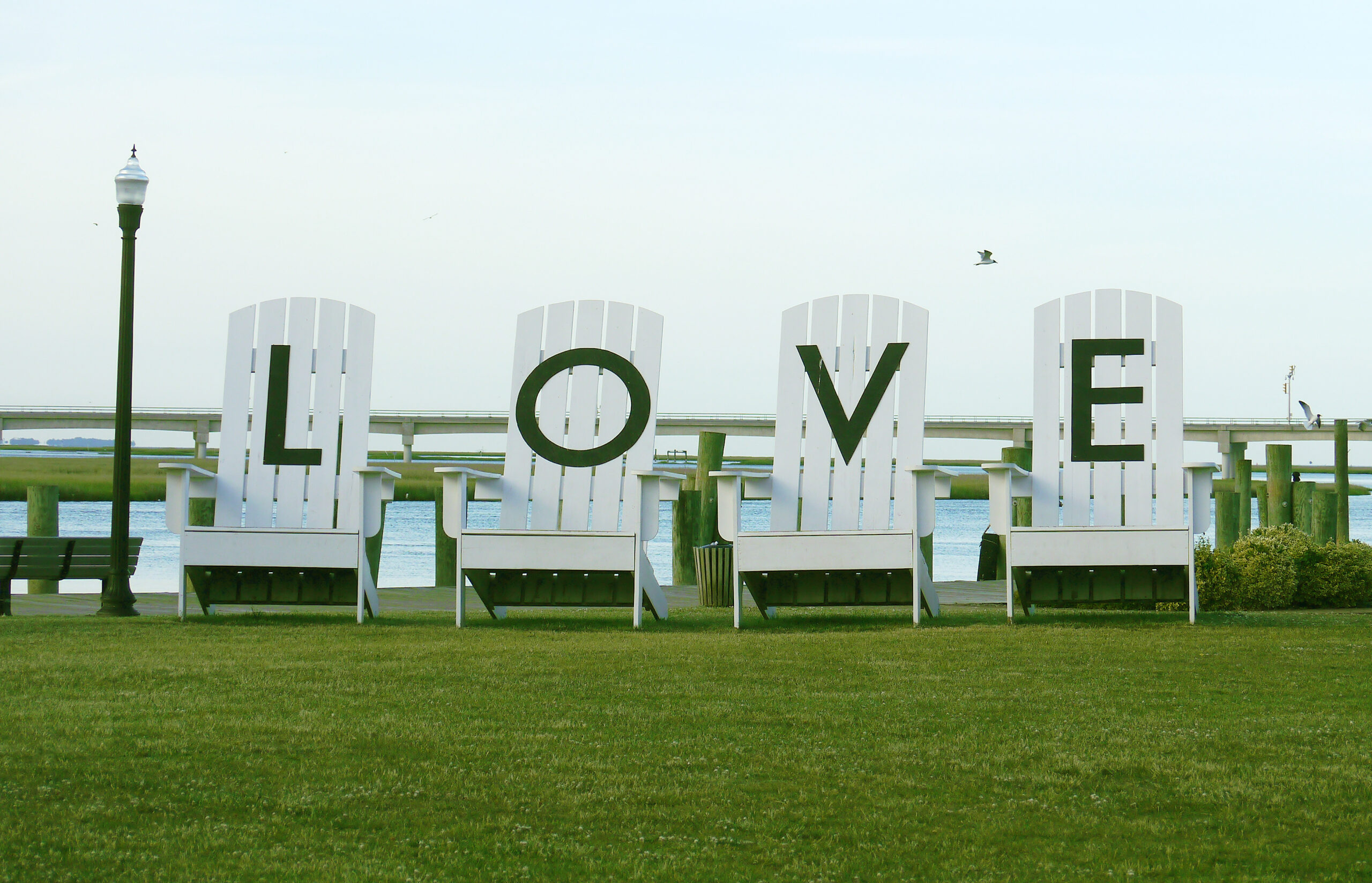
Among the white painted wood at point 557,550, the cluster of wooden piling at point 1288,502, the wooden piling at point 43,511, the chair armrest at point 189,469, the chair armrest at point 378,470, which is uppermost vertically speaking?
the cluster of wooden piling at point 1288,502

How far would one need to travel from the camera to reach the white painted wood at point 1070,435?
6.85m

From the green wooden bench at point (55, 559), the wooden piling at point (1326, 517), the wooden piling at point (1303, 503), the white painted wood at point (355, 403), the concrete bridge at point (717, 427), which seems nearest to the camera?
the white painted wood at point (355, 403)

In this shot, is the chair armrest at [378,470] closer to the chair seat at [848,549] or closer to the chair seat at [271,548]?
the chair seat at [271,548]

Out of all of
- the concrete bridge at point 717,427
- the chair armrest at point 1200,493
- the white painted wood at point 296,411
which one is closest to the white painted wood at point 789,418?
the chair armrest at point 1200,493

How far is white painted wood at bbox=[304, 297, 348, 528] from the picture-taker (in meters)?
7.12

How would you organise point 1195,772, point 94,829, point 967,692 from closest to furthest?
point 94,829 < point 1195,772 < point 967,692

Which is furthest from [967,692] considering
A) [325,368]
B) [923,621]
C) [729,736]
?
[325,368]

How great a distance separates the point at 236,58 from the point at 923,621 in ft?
22.0

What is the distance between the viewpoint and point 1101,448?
6871 mm

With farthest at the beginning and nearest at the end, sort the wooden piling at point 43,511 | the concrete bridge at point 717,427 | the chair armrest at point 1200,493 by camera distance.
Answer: the concrete bridge at point 717,427, the wooden piling at point 43,511, the chair armrest at point 1200,493

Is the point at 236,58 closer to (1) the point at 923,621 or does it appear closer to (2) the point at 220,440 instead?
(2) the point at 220,440

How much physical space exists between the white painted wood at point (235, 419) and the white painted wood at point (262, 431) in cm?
4

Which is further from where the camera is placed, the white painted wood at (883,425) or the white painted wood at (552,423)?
the white painted wood at (552,423)

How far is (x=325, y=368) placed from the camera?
7148 mm
